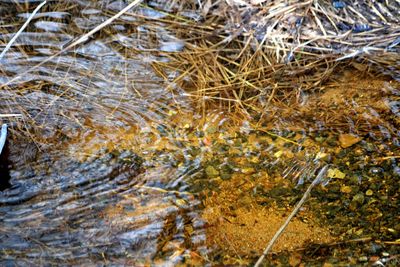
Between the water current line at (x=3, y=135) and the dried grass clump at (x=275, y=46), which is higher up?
the dried grass clump at (x=275, y=46)

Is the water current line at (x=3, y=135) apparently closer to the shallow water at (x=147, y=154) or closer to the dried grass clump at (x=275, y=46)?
the shallow water at (x=147, y=154)

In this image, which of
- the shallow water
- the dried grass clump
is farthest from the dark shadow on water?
the dried grass clump

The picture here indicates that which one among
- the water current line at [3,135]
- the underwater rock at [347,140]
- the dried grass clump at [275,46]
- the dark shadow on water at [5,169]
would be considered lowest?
the dark shadow on water at [5,169]

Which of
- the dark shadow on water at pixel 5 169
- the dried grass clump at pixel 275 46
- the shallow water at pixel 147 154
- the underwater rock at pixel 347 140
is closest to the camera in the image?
the shallow water at pixel 147 154

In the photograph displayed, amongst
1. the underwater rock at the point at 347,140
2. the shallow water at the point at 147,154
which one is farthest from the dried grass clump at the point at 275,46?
the underwater rock at the point at 347,140

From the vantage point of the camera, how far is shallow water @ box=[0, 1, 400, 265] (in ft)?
7.44

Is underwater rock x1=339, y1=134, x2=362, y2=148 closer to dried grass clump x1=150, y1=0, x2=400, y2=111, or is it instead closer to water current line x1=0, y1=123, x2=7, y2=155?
dried grass clump x1=150, y1=0, x2=400, y2=111

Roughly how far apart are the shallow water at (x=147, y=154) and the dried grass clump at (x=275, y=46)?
0.12m

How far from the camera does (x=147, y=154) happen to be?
8.82 feet

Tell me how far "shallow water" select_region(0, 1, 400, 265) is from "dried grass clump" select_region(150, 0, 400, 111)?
0.41ft

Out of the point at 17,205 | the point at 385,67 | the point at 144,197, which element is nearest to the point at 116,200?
the point at 144,197

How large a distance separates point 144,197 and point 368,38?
5.82 ft

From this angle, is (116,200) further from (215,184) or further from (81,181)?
(215,184)

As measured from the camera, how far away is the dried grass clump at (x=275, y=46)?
120 inches
